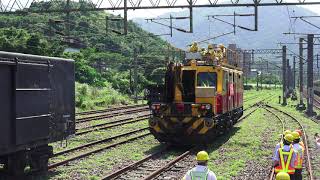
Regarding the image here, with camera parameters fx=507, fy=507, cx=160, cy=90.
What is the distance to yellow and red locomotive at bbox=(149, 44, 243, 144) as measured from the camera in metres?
17.7

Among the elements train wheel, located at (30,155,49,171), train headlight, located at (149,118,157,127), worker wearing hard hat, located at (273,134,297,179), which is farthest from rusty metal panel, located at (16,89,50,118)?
train headlight, located at (149,118,157,127)

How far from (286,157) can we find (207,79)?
9520 millimetres

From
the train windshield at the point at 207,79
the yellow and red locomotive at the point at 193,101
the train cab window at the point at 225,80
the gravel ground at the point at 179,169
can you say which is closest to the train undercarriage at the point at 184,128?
the yellow and red locomotive at the point at 193,101

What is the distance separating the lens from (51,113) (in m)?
12.2

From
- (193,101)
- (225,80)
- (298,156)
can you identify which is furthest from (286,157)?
(225,80)

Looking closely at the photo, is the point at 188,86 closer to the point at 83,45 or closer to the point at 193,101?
the point at 193,101

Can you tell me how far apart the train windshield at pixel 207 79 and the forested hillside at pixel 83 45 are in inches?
1021

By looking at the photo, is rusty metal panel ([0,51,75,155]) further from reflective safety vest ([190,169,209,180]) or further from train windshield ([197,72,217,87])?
train windshield ([197,72,217,87])

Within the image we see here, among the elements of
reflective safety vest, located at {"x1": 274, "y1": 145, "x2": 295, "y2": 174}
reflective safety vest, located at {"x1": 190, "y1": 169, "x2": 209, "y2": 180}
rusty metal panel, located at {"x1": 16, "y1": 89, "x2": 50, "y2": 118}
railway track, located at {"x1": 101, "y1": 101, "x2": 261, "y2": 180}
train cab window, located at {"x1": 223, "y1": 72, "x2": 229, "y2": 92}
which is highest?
train cab window, located at {"x1": 223, "y1": 72, "x2": 229, "y2": 92}

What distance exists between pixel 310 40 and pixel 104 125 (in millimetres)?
16935

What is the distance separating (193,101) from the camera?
1894 cm

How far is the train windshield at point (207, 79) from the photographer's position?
727 inches

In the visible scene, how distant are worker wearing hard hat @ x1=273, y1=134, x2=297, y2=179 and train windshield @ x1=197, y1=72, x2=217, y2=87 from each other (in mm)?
9265

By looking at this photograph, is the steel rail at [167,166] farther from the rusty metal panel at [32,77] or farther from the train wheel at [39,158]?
the rusty metal panel at [32,77]
